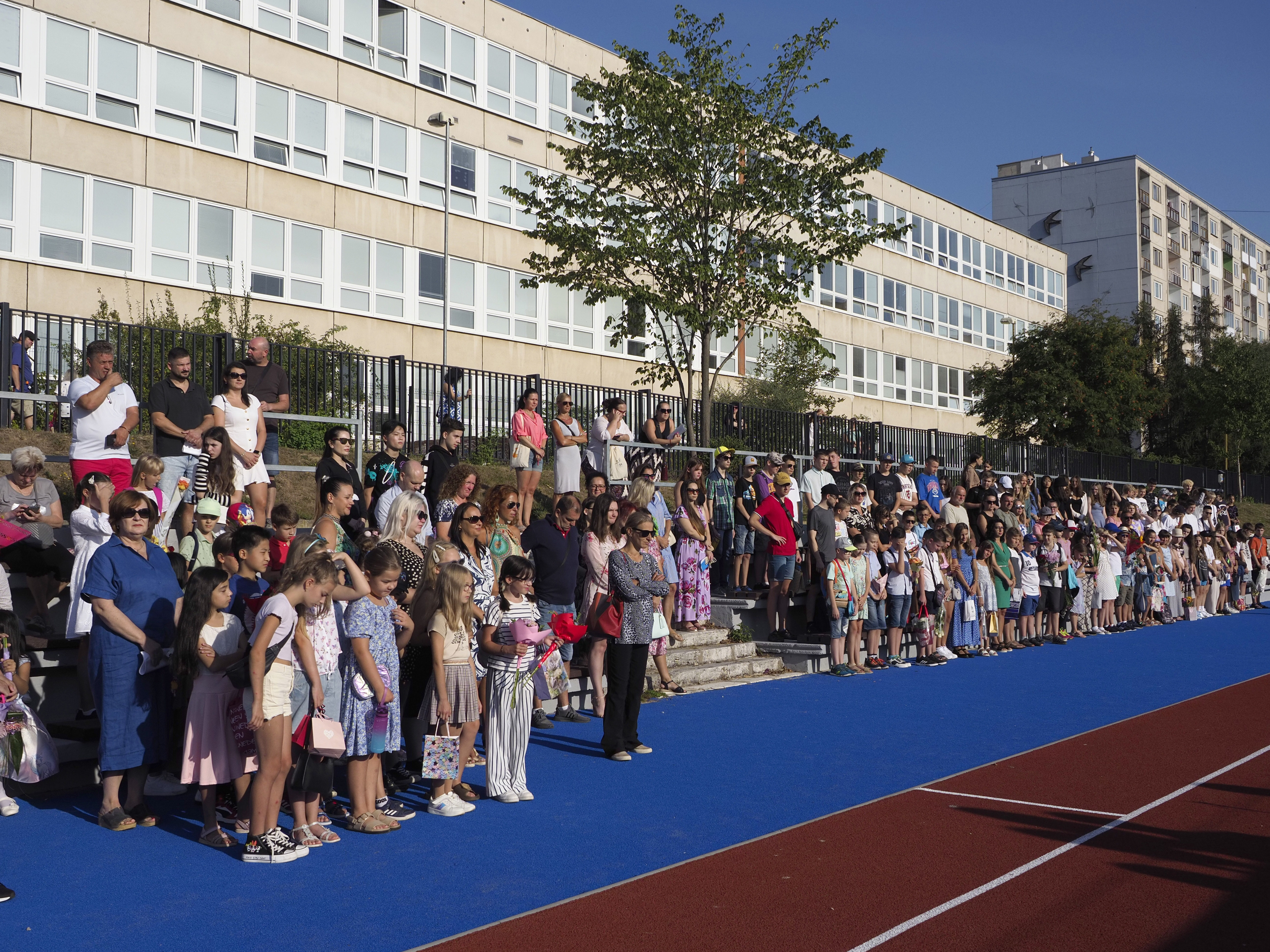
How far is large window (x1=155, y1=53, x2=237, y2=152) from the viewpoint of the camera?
2566 centimetres

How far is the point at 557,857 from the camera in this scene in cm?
691

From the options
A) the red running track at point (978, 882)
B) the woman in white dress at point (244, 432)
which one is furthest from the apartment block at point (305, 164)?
the red running track at point (978, 882)

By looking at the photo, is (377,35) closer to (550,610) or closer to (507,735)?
(550,610)

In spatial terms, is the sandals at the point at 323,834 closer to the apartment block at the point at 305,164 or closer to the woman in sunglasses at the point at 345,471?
the woman in sunglasses at the point at 345,471

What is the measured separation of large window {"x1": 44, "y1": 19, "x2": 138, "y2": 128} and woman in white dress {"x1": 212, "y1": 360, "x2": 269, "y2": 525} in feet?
54.6

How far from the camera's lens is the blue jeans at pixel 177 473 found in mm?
10406

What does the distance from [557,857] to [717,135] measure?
1662 cm

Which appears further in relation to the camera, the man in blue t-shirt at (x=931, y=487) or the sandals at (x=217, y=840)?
the man in blue t-shirt at (x=931, y=487)

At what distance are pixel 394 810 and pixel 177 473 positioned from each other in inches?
173

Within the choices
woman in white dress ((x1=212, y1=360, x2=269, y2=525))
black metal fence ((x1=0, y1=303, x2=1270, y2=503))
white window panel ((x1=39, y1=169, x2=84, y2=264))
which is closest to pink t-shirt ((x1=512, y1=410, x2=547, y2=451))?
black metal fence ((x1=0, y1=303, x2=1270, y2=503))

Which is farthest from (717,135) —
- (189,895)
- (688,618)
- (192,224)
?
(189,895)

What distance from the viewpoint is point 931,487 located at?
20.4 m

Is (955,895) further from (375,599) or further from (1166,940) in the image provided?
(375,599)

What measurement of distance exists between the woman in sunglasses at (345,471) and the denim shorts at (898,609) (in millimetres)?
7692
